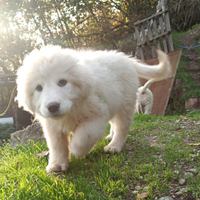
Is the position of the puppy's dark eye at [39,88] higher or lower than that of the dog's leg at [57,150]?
higher

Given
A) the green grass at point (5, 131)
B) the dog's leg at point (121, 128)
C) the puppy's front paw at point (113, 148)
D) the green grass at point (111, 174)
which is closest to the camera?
the green grass at point (111, 174)

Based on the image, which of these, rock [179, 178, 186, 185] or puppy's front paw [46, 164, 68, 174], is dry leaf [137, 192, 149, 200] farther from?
puppy's front paw [46, 164, 68, 174]

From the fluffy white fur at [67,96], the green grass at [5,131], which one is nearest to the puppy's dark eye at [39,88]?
the fluffy white fur at [67,96]

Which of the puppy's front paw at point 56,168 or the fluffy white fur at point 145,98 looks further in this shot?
the fluffy white fur at point 145,98

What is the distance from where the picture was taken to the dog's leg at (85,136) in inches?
94.3

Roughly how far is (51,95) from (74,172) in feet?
3.56

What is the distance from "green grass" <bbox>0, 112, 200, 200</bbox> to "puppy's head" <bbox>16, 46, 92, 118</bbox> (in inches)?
28.5

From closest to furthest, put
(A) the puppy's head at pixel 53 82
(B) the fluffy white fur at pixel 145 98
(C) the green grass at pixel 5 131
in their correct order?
(A) the puppy's head at pixel 53 82
(B) the fluffy white fur at pixel 145 98
(C) the green grass at pixel 5 131

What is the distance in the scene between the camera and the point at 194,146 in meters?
2.98

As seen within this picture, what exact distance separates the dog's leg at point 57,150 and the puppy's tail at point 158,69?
1.73m

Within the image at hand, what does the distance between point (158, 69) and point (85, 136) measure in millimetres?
1809

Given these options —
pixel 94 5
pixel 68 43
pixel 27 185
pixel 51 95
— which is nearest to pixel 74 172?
pixel 27 185

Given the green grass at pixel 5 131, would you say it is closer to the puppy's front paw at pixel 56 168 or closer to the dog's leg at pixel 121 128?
the dog's leg at pixel 121 128

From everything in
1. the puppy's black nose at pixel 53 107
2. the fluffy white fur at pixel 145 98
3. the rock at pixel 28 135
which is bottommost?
the fluffy white fur at pixel 145 98
